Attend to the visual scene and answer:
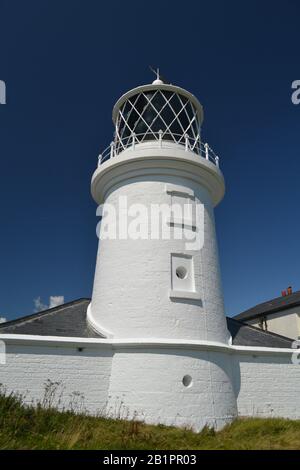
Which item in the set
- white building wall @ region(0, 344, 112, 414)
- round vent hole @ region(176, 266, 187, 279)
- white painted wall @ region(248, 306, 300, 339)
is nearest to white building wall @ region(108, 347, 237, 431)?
white building wall @ region(0, 344, 112, 414)

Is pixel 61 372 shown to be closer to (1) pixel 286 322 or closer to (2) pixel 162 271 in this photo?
(2) pixel 162 271

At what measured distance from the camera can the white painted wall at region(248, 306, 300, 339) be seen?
71.2ft

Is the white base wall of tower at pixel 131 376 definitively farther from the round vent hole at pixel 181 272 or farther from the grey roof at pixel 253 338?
the round vent hole at pixel 181 272

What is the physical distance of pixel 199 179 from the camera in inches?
434

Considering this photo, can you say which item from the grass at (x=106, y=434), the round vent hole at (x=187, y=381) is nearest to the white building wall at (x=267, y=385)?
the grass at (x=106, y=434)

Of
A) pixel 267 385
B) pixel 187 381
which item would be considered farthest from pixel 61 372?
pixel 267 385

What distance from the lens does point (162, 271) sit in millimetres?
9742

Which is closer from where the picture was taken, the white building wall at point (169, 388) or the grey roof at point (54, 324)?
the white building wall at point (169, 388)

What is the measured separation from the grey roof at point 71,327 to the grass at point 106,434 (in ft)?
5.67

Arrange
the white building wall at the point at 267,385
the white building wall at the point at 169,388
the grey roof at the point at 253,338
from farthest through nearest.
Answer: the grey roof at the point at 253,338
the white building wall at the point at 267,385
the white building wall at the point at 169,388

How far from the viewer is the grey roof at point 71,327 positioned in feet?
30.0

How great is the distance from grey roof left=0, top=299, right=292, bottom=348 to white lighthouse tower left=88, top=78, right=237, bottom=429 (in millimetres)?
520
